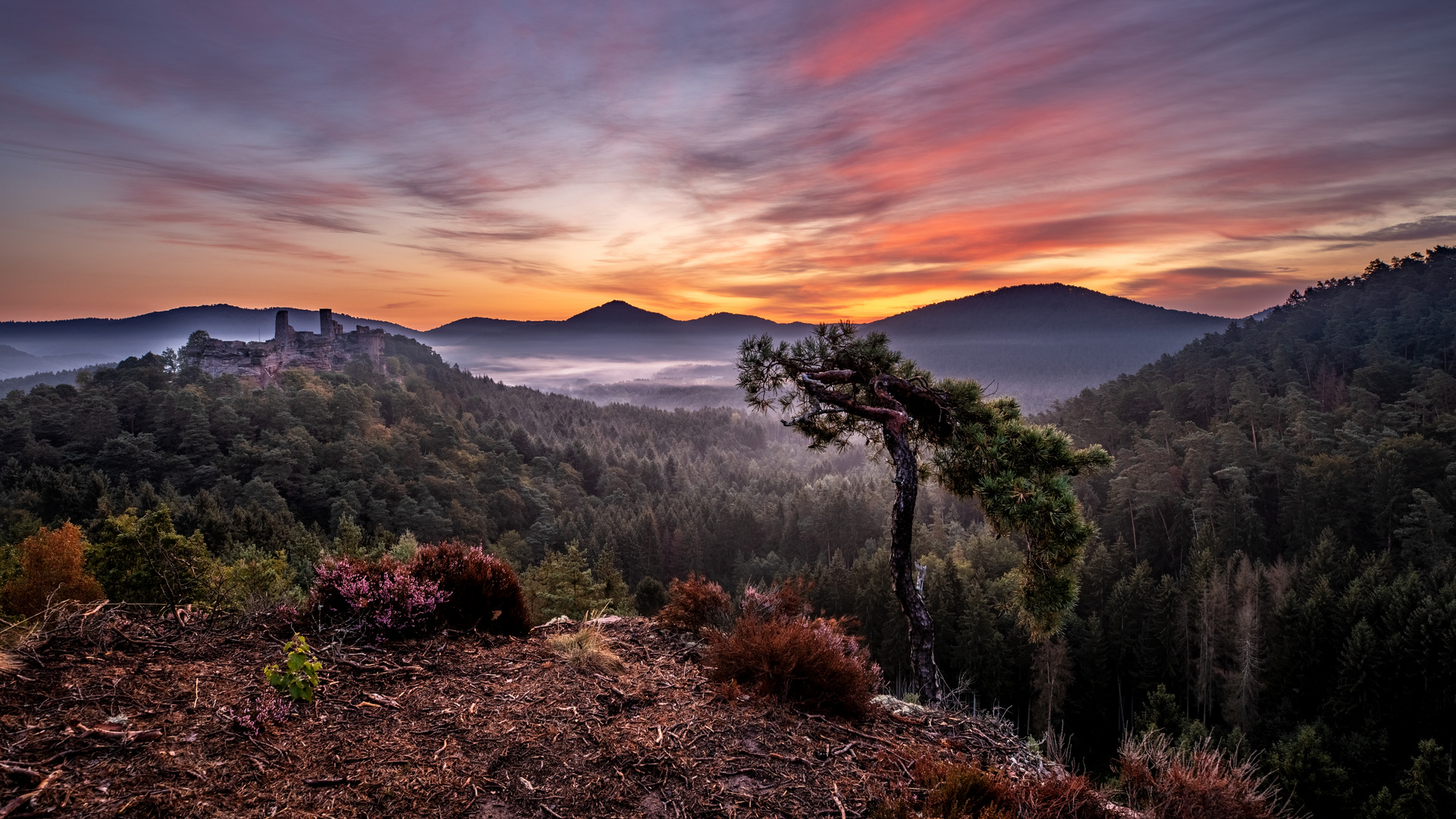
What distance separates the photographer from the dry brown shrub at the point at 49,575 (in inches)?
869

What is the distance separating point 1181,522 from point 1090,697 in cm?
2144

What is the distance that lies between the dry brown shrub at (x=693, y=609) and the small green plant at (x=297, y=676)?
4.15 metres

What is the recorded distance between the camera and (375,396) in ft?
307

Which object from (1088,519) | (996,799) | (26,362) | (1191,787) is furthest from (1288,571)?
(26,362)

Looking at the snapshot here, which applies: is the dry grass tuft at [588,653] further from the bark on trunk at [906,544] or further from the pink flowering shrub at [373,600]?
the bark on trunk at [906,544]

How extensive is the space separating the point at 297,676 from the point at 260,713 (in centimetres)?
51

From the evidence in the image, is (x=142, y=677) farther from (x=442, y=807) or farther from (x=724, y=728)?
(x=724, y=728)

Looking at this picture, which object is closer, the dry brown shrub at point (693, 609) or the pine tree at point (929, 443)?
the pine tree at point (929, 443)

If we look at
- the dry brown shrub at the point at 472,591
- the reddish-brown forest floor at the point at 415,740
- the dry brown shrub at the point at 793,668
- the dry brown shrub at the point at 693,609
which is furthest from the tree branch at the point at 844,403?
the dry brown shrub at the point at 472,591

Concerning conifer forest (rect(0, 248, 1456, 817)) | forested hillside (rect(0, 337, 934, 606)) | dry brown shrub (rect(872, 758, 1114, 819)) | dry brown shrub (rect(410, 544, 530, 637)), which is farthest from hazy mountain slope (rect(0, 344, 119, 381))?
dry brown shrub (rect(872, 758, 1114, 819))

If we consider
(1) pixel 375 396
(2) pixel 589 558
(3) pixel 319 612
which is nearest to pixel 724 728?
(3) pixel 319 612

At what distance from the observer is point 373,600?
252 inches

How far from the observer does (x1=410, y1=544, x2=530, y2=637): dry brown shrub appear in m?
7.06

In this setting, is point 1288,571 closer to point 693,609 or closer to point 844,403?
point 844,403
